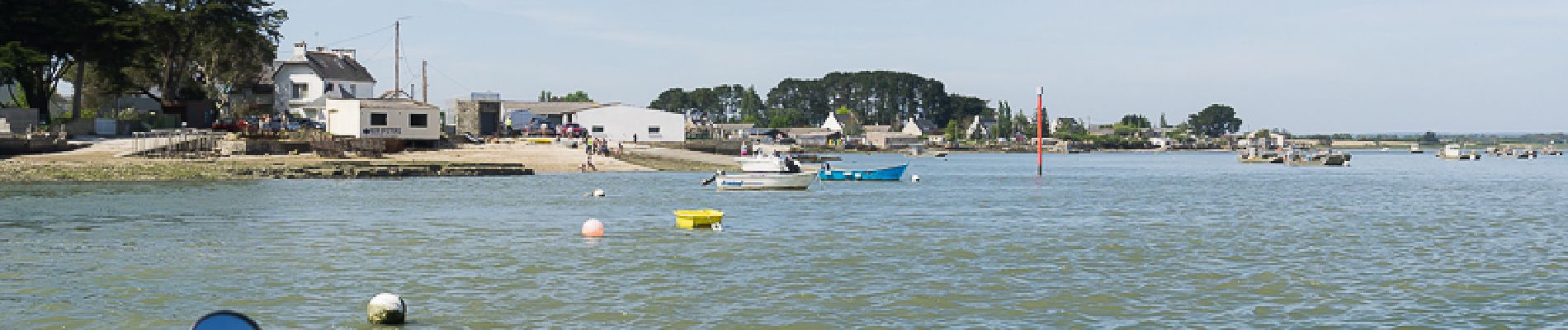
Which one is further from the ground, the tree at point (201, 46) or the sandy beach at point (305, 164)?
the tree at point (201, 46)

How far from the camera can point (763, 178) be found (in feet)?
227

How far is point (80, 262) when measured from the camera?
105ft

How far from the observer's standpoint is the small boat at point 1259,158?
6752 inches

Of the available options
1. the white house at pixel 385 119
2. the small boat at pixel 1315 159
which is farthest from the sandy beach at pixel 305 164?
the small boat at pixel 1315 159

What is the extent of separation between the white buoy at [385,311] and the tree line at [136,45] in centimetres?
6349

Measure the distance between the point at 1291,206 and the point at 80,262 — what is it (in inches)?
1911

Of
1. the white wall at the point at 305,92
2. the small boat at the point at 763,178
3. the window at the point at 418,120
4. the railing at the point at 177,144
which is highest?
the white wall at the point at 305,92

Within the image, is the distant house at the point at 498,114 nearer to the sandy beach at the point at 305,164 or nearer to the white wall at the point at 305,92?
the white wall at the point at 305,92

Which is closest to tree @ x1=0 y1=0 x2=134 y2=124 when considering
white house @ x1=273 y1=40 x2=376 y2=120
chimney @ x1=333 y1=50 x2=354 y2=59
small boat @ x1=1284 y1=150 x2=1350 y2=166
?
white house @ x1=273 y1=40 x2=376 y2=120

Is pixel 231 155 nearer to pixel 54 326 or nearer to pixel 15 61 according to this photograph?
pixel 15 61

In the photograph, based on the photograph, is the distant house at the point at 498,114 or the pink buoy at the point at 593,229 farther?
the distant house at the point at 498,114

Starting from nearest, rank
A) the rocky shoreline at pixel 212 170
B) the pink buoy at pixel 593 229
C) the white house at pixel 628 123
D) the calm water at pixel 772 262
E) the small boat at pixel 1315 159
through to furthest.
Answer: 1. the calm water at pixel 772 262
2. the pink buoy at pixel 593 229
3. the rocky shoreline at pixel 212 170
4. the white house at pixel 628 123
5. the small boat at pixel 1315 159

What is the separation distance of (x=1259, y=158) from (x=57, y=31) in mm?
144115

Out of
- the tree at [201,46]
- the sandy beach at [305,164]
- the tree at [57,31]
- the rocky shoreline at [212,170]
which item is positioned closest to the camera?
the rocky shoreline at [212,170]
